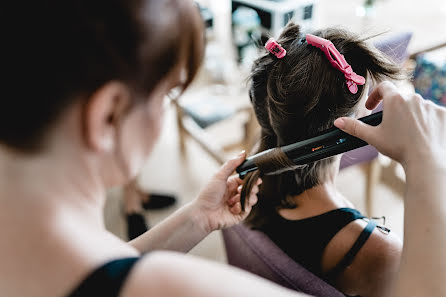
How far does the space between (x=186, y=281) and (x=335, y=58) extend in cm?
49

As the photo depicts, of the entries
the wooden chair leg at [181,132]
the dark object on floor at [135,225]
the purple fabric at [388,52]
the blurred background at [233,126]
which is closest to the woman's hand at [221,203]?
the purple fabric at [388,52]

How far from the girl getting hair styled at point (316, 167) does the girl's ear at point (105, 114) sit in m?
0.36

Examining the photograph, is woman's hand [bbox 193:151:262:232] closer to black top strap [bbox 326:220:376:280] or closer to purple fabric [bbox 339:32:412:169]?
black top strap [bbox 326:220:376:280]

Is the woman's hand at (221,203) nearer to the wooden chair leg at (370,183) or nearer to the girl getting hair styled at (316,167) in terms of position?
the girl getting hair styled at (316,167)

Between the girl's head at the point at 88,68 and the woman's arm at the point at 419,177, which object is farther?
the woman's arm at the point at 419,177

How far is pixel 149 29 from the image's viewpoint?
386 mm

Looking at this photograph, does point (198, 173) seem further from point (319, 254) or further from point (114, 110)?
point (114, 110)

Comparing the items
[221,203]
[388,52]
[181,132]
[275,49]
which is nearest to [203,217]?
[221,203]

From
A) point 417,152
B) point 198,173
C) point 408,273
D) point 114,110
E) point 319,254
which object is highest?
point 114,110

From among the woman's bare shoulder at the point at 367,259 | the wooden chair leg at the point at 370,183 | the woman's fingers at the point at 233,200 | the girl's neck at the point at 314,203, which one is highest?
the woman's fingers at the point at 233,200

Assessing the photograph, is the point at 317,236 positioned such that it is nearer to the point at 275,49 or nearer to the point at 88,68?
the point at 275,49

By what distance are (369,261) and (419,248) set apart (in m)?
0.27

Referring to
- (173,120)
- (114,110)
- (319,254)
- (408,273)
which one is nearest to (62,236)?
(114,110)

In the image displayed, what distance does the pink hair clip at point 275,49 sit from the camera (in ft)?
2.37
